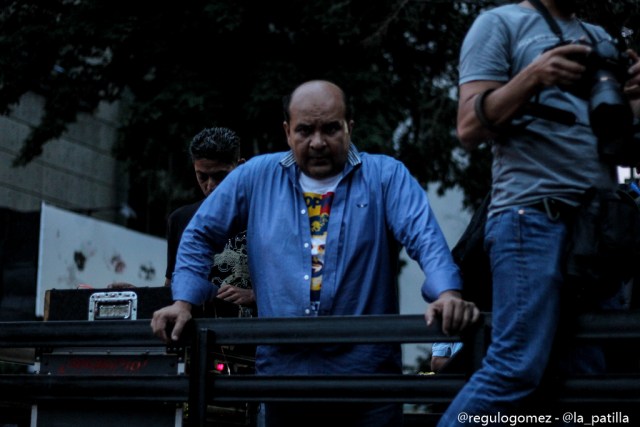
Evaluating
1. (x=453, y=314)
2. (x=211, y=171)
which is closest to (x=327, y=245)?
(x=453, y=314)

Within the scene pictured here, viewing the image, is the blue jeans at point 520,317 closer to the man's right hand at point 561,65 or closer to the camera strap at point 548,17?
the man's right hand at point 561,65

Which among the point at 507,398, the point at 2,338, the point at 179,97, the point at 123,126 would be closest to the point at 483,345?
the point at 507,398

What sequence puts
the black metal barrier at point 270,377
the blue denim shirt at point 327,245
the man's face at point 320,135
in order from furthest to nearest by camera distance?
the man's face at point 320,135 < the blue denim shirt at point 327,245 < the black metal barrier at point 270,377

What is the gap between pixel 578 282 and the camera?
3320 millimetres

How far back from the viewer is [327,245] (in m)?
3.95

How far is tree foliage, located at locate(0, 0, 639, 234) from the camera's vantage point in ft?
47.1

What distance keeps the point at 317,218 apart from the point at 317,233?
6cm

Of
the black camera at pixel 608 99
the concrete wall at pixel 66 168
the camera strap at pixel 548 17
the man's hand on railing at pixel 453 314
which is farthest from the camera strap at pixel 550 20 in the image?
the concrete wall at pixel 66 168

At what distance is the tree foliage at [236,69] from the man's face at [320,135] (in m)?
9.59

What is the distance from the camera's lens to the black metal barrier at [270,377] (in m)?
3.38

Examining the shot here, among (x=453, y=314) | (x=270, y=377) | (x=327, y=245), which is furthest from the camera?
(x=327, y=245)

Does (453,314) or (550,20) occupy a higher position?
(550,20)

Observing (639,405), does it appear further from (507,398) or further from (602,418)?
(507,398)

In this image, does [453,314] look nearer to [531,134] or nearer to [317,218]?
[531,134]
